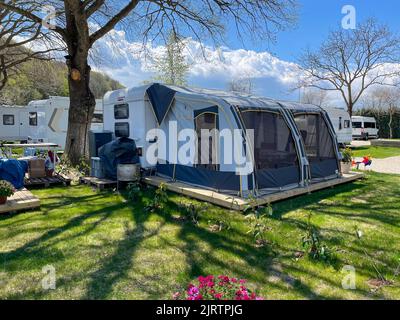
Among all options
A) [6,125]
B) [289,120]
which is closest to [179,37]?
[289,120]

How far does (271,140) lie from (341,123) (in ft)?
46.9

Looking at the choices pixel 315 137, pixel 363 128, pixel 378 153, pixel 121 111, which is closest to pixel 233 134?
pixel 315 137

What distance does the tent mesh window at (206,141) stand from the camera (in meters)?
6.73

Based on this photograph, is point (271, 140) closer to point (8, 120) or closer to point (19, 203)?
point (19, 203)

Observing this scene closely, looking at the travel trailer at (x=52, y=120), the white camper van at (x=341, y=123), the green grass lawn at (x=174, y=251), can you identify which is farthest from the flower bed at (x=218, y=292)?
the white camper van at (x=341, y=123)

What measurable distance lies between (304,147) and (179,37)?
21.5ft

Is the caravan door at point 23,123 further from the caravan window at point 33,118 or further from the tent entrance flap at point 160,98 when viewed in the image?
the tent entrance flap at point 160,98

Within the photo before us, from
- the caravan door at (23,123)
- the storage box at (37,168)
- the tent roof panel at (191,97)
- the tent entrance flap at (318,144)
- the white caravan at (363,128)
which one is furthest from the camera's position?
the white caravan at (363,128)

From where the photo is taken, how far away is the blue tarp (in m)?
6.66

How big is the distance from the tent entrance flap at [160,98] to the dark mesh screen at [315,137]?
2943 mm

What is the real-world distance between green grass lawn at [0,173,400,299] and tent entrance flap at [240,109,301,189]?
0.76m

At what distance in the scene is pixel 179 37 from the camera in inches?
457

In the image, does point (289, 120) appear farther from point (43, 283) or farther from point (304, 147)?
point (43, 283)

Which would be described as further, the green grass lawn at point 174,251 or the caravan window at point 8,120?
the caravan window at point 8,120
